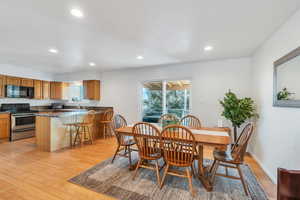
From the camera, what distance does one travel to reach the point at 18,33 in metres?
2.34


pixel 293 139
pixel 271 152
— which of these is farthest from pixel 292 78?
pixel 271 152

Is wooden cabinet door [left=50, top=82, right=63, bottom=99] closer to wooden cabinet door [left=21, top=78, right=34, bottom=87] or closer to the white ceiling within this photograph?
wooden cabinet door [left=21, top=78, right=34, bottom=87]

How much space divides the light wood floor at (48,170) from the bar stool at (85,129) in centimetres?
45

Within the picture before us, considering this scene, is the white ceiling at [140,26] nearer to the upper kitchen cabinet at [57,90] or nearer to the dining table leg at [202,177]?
the dining table leg at [202,177]

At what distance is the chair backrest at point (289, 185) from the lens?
0.91 metres

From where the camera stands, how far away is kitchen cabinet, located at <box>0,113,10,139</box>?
4121 millimetres

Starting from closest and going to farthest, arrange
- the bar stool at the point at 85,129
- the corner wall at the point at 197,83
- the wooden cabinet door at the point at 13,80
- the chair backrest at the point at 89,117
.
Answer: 1. the corner wall at the point at 197,83
2. the bar stool at the point at 85,129
3. the chair backrest at the point at 89,117
4. the wooden cabinet door at the point at 13,80

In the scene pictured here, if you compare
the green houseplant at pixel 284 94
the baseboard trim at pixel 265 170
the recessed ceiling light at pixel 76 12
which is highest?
the recessed ceiling light at pixel 76 12

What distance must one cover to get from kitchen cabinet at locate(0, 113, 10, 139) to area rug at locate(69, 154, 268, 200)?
12.0ft

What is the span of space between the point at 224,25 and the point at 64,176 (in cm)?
352

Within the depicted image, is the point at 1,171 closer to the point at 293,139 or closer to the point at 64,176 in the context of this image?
the point at 64,176

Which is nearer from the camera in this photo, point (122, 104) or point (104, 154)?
point (104, 154)

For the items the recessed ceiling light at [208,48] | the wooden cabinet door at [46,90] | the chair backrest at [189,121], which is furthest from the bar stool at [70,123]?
the recessed ceiling light at [208,48]

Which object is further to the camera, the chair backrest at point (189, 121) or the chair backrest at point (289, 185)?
the chair backrest at point (189, 121)
